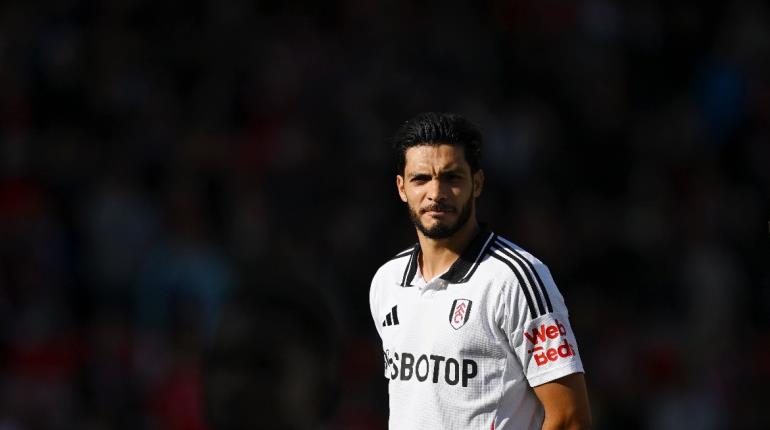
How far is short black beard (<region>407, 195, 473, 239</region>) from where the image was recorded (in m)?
4.11

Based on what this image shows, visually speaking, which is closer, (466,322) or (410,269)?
(466,322)

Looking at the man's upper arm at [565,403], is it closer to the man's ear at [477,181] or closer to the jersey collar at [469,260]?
the jersey collar at [469,260]

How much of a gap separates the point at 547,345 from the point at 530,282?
0.21m

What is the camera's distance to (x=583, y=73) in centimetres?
1312

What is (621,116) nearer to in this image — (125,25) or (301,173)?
(301,173)

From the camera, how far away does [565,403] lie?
3834 mm

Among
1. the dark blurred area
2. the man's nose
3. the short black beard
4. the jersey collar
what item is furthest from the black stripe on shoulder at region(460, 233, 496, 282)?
the dark blurred area

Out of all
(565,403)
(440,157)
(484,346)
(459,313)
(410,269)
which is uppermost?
(440,157)

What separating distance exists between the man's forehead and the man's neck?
23 cm

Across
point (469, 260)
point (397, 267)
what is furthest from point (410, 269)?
point (469, 260)

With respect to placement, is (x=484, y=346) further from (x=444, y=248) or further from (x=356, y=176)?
(x=356, y=176)

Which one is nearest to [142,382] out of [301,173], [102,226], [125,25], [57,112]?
[102,226]

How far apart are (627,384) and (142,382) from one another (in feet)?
12.8

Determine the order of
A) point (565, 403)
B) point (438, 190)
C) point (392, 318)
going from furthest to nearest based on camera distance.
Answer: point (392, 318) → point (438, 190) → point (565, 403)
